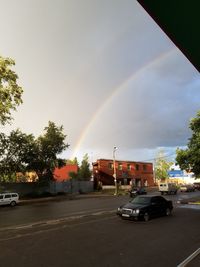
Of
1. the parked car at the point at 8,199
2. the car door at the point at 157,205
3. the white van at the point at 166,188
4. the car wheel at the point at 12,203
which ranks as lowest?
the car door at the point at 157,205

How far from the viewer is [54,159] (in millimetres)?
63000

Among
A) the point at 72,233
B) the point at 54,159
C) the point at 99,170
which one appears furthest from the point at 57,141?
the point at 72,233

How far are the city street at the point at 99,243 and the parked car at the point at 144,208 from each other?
538mm

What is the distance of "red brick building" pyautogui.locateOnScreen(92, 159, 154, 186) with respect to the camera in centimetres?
8675

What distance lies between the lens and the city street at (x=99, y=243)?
1202 centimetres

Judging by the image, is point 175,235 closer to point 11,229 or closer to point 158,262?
point 158,262

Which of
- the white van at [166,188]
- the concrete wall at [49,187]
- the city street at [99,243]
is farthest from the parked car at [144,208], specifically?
the white van at [166,188]

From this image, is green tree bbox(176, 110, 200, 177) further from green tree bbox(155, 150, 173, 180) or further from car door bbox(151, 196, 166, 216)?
green tree bbox(155, 150, 173, 180)

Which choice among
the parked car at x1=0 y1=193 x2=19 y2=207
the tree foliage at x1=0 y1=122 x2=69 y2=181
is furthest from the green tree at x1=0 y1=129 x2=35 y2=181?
the parked car at x1=0 y1=193 x2=19 y2=207

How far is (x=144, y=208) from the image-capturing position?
74.6 feet

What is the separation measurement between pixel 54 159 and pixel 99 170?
81.7ft

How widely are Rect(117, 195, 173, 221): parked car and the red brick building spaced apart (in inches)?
2333

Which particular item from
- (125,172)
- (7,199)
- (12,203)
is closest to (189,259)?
(7,199)

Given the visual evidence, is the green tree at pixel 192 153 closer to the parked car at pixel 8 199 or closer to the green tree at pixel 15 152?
the parked car at pixel 8 199
